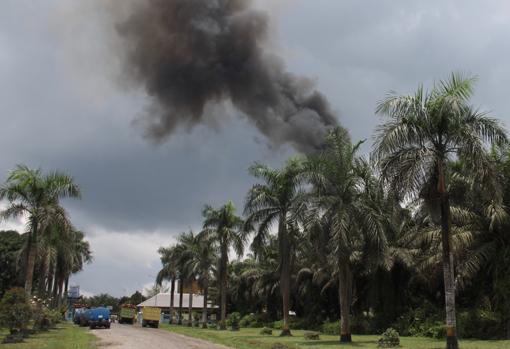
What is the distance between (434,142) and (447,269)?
4.59 meters

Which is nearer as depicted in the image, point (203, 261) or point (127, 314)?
point (203, 261)

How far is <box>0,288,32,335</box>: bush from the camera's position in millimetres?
23969

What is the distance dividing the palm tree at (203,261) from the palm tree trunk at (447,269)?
104 feet

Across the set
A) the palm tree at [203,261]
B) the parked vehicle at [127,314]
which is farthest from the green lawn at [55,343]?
the parked vehicle at [127,314]

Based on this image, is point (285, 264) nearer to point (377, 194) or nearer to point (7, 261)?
point (377, 194)

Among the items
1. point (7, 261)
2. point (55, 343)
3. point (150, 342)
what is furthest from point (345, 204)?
point (7, 261)

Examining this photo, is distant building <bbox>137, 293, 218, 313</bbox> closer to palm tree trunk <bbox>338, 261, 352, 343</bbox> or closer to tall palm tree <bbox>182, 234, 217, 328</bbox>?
tall palm tree <bbox>182, 234, 217, 328</bbox>

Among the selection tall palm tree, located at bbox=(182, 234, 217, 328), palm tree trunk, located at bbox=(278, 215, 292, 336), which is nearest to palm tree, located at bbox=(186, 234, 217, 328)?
tall palm tree, located at bbox=(182, 234, 217, 328)

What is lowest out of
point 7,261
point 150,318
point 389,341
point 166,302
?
point 389,341

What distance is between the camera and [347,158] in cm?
2806

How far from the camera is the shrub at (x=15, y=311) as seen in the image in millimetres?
23969

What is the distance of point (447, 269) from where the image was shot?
60.1ft

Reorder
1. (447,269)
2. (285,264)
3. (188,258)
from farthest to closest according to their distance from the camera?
1. (188,258)
2. (285,264)
3. (447,269)

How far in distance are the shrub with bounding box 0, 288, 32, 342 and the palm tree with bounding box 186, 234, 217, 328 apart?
24.5 metres
